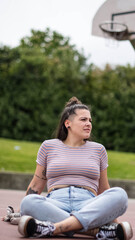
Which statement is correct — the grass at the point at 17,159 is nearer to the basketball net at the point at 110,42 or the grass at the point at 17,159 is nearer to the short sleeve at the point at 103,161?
the basketball net at the point at 110,42

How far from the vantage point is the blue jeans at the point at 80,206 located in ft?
11.0

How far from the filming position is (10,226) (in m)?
4.06

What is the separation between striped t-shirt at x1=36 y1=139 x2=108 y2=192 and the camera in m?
3.74

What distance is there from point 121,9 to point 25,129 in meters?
17.6

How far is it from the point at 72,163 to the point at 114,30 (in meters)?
8.07

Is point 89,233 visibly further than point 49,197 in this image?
→ No

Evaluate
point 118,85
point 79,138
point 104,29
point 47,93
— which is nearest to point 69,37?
point 118,85

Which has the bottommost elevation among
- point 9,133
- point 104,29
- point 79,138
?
point 9,133

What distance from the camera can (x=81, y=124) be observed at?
3.91 metres

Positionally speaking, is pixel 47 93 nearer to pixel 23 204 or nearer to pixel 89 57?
pixel 89 57

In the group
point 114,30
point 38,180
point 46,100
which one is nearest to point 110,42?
point 114,30

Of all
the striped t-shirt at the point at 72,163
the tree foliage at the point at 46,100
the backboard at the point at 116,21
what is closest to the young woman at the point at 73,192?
the striped t-shirt at the point at 72,163

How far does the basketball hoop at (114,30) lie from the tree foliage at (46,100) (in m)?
13.9

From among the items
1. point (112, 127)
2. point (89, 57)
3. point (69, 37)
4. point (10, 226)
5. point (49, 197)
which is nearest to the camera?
point (49, 197)
